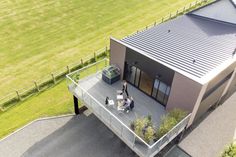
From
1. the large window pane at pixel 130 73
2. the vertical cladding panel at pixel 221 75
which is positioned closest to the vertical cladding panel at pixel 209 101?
the vertical cladding panel at pixel 221 75

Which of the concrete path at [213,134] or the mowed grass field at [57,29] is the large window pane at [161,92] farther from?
the mowed grass field at [57,29]

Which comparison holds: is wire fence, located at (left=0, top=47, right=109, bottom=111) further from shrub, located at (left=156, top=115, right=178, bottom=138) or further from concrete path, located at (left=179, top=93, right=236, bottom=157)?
concrete path, located at (left=179, top=93, right=236, bottom=157)

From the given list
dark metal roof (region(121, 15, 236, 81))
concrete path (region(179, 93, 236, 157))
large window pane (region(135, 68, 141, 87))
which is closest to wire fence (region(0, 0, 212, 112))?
dark metal roof (region(121, 15, 236, 81))

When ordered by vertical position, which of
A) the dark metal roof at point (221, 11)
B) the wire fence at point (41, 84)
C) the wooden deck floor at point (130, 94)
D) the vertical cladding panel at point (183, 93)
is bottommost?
the wire fence at point (41, 84)

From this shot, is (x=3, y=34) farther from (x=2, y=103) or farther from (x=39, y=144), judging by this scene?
(x=39, y=144)

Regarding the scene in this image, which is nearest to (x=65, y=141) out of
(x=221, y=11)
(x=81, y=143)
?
(x=81, y=143)

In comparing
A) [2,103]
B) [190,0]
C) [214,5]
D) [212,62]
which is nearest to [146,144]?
[212,62]

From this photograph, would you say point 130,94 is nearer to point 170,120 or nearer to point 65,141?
point 170,120
